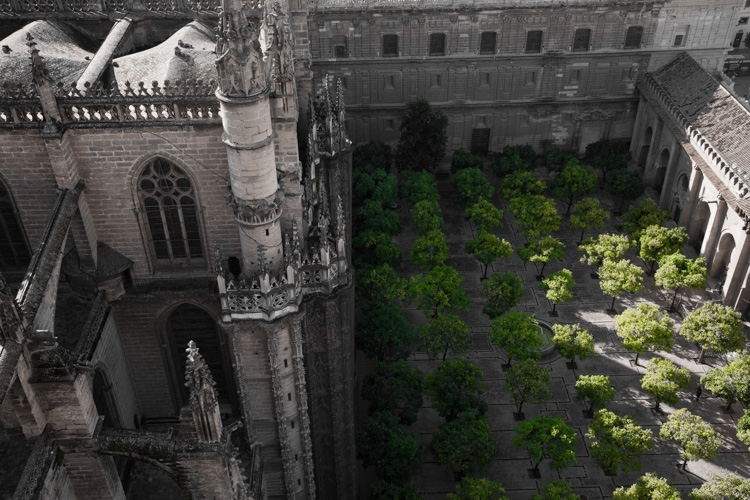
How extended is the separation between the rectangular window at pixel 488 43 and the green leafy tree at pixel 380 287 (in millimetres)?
29205

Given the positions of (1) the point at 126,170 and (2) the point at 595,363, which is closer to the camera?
(1) the point at 126,170

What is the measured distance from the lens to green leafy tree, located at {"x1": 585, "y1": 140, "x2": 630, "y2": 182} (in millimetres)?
68562

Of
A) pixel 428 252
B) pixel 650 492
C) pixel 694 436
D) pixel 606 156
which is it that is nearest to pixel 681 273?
pixel 694 436

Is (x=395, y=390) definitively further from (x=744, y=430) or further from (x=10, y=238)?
(x=10, y=238)

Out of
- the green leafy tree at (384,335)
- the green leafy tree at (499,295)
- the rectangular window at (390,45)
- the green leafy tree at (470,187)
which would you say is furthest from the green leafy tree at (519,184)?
the green leafy tree at (384,335)

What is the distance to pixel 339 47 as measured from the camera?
67.4 meters

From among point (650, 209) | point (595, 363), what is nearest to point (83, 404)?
point (595, 363)

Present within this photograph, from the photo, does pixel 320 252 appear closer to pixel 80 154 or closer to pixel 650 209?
pixel 80 154

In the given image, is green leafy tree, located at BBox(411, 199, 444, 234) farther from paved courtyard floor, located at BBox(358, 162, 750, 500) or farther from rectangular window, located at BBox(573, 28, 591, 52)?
rectangular window, located at BBox(573, 28, 591, 52)

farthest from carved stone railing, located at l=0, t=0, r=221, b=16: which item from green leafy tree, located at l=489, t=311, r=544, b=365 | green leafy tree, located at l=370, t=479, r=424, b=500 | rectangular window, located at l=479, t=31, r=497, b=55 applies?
rectangular window, located at l=479, t=31, r=497, b=55

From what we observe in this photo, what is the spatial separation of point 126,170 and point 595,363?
113 feet

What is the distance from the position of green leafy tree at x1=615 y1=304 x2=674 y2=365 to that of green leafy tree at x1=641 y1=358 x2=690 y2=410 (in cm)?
233

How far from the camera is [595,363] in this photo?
5081cm

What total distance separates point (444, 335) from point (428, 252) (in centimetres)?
994
